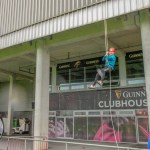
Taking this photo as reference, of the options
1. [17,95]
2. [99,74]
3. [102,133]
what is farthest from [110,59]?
[17,95]

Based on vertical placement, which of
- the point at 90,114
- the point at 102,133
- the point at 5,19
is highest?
the point at 5,19

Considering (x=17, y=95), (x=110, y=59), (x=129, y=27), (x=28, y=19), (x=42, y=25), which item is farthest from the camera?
(x=17, y=95)

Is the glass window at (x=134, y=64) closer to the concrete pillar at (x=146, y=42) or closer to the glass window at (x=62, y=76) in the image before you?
the glass window at (x=62, y=76)

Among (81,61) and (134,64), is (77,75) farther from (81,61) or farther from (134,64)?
(134,64)

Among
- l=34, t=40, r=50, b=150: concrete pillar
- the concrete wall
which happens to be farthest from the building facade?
the concrete wall

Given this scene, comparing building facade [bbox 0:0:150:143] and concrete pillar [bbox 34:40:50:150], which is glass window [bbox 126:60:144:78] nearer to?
building facade [bbox 0:0:150:143]

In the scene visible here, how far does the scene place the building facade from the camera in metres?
10.4

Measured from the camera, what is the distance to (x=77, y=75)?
1758 centimetres

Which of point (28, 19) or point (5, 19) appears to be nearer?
point (28, 19)

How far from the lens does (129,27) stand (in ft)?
33.7

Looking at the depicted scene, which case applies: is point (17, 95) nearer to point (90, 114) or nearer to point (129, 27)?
point (90, 114)

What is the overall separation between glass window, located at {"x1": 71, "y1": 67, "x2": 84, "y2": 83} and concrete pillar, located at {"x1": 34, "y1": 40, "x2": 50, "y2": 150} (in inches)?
190

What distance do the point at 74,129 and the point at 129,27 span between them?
946 centimetres

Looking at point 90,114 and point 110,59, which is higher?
point 110,59
